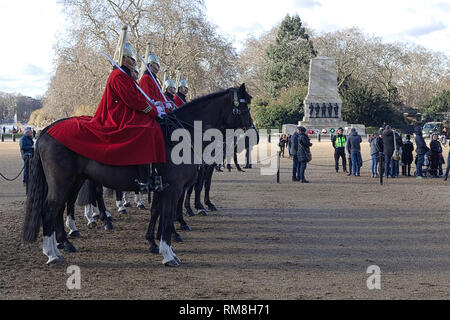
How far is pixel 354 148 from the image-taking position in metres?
20.0

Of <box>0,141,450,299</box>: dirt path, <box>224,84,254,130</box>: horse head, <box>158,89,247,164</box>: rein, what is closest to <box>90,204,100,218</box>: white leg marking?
<box>0,141,450,299</box>: dirt path

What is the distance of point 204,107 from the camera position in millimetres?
7559

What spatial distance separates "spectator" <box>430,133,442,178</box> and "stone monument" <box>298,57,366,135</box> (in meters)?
32.4

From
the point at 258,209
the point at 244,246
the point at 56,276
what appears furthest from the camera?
the point at 258,209

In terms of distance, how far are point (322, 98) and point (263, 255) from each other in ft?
154

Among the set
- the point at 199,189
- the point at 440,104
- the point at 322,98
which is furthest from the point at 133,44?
the point at 440,104

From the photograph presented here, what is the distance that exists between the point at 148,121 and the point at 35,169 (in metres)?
1.77

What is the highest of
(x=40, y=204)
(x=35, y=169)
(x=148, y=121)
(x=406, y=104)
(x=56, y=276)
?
(x=406, y=104)

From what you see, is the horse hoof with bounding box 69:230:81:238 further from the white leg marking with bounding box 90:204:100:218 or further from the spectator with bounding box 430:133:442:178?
the spectator with bounding box 430:133:442:178

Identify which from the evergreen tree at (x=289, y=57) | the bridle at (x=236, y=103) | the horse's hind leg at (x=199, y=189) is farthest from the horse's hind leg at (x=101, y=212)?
the evergreen tree at (x=289, y=57)

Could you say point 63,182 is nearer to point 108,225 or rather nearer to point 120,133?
point 120,133

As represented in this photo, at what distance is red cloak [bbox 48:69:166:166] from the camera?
6789 millimetres
